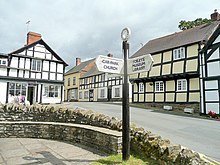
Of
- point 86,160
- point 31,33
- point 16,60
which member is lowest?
point 86,160

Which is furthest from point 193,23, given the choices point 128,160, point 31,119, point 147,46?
Answer: point 128,160

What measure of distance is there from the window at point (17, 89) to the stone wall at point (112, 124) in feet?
40.5

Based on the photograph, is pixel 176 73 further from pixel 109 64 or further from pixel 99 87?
pixel 99 87

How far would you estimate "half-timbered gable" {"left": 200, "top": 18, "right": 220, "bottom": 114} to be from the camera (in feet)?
48.1

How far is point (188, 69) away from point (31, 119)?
14119mm

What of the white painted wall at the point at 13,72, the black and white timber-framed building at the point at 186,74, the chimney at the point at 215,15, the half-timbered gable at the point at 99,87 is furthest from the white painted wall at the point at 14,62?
the chimney at the point at 215,15

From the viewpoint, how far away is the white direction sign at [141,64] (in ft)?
14.8

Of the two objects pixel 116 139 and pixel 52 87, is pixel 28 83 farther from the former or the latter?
pixel 116 139

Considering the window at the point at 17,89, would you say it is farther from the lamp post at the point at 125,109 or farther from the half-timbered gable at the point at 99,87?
the lamp post at the point at 125,109

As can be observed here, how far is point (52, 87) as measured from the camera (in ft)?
78.4

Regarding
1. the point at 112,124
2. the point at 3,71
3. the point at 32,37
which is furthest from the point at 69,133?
the point at 32,37

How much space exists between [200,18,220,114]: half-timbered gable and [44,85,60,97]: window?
16663 mm

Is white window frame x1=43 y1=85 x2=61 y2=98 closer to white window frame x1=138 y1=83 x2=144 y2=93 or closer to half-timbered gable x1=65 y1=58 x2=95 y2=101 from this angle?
white window frame x1=138 y1=83 x2=144 y2=93

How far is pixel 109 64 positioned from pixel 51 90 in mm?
20308
